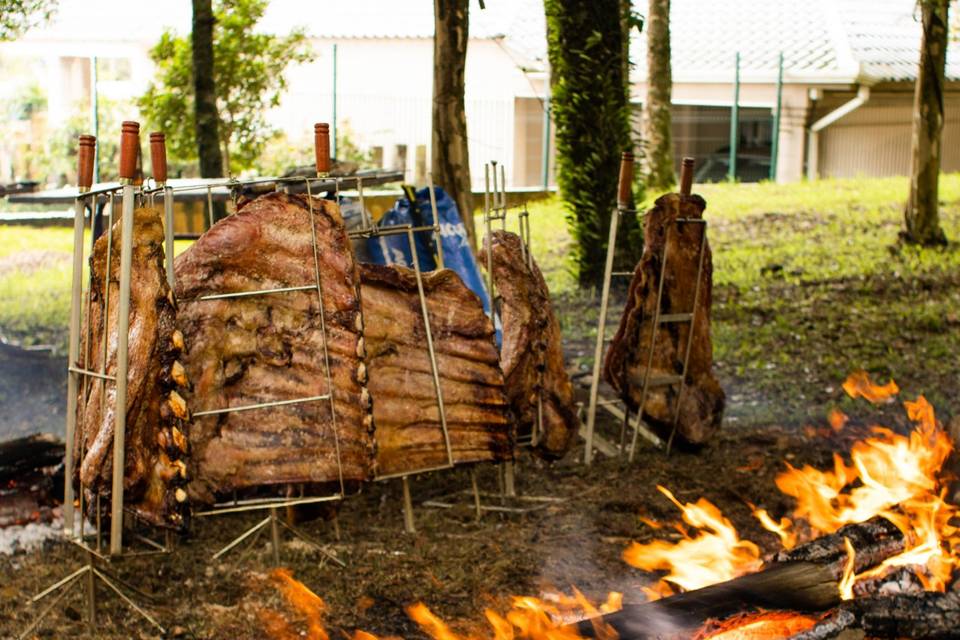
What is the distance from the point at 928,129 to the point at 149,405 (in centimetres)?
1142

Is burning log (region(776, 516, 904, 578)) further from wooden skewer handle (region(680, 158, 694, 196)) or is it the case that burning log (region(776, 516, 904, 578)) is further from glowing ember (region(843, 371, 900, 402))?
glowing ember (region(843, 371, 900, 402))

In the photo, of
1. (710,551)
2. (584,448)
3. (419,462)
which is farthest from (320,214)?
(584,448)

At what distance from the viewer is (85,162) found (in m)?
4.72

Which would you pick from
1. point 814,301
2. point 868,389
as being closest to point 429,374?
point 868,389

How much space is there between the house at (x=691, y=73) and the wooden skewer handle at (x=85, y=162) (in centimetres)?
1474

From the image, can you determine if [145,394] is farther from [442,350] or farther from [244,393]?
[442,350]

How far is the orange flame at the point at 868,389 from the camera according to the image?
930 cm

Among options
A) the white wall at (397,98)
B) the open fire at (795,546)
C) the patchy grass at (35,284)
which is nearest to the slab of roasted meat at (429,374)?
the open fire at (795,546)

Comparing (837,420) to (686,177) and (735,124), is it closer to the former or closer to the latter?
(686,177)

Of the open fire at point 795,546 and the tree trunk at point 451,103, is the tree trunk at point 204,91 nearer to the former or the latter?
the tree trunk at point 451,103

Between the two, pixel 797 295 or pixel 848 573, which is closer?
pixel 848 573

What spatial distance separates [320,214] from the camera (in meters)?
5.34

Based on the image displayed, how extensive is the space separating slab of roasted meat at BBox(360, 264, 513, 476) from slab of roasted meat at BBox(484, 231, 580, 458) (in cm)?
49

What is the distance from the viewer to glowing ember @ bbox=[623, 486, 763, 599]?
5.63 metres
